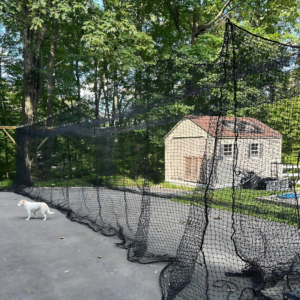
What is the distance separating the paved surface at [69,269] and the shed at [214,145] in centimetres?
126

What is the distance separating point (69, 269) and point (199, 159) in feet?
9.97

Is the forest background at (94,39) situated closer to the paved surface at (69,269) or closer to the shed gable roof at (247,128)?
the shed gable roof at (247,128)

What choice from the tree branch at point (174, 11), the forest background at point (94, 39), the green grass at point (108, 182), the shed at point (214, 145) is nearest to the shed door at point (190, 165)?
the shed at point (214, 145)

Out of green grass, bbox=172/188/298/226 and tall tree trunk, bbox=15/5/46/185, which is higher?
tall tree trunk, bbox=15/5/46/185

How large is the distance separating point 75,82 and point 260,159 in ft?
34.1

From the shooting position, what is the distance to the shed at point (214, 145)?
3.22 metres

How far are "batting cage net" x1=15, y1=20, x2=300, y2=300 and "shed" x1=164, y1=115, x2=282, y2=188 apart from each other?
21 millimetres

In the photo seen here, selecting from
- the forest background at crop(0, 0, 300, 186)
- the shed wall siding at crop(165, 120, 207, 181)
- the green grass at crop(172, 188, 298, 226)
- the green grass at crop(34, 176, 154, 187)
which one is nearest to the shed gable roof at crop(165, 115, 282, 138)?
the shed wall siding at crop(165, 120, 207, 181)

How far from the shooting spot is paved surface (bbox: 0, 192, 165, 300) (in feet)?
Answer: 8.41

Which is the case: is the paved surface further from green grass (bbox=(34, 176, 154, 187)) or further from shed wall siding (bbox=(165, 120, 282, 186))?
shed wall siding (bbox=(165, 120, 282, 186))

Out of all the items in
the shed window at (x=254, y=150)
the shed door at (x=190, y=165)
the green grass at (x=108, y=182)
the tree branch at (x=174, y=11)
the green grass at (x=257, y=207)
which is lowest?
the green grass at (x=257, y=207)

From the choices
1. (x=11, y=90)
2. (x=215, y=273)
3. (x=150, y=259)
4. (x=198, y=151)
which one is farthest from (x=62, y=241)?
(x=11, y=90)

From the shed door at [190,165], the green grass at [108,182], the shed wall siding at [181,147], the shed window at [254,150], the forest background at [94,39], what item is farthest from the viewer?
the forest background at [94,39]

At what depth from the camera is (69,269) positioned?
10.1 ft
